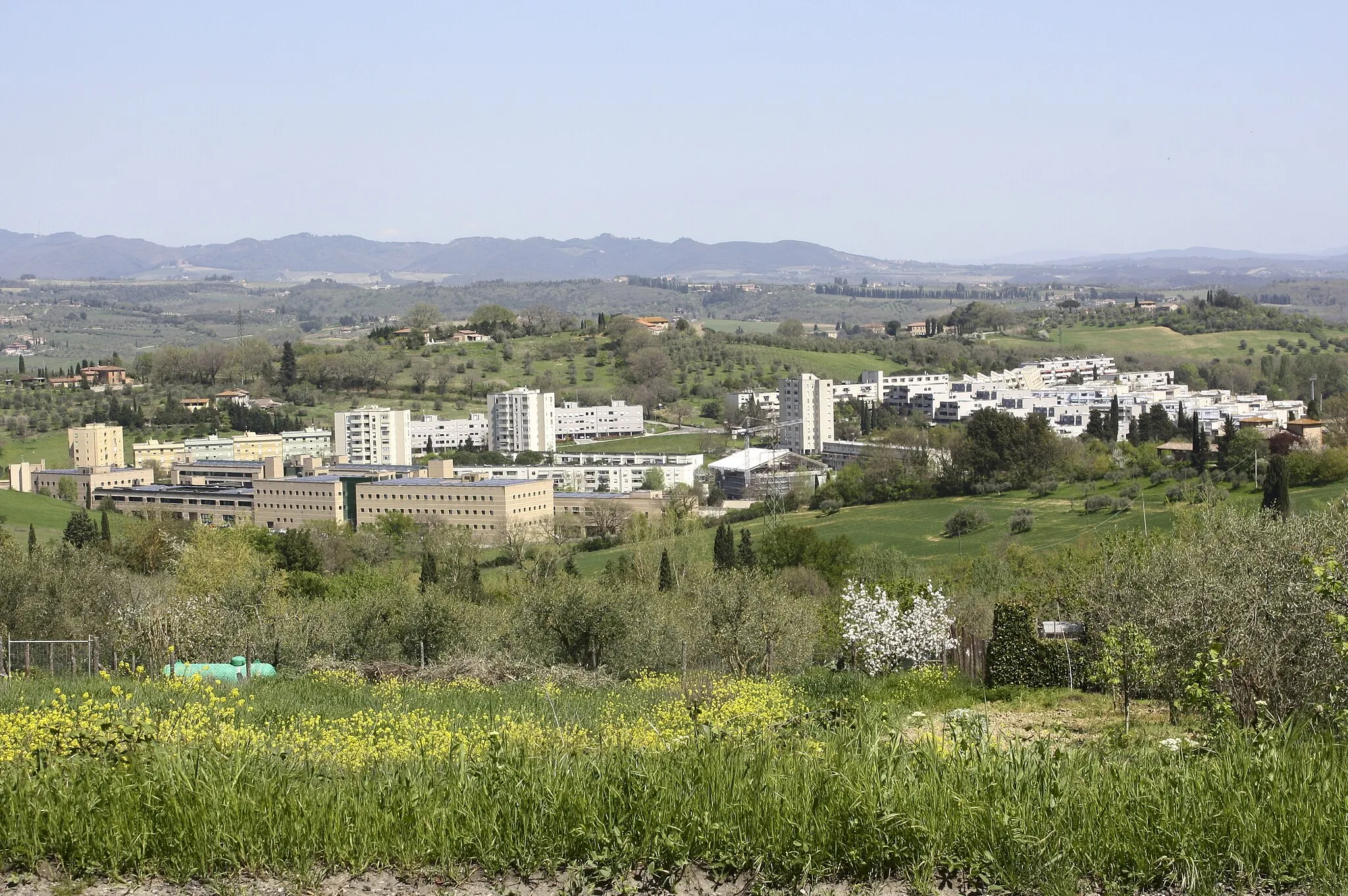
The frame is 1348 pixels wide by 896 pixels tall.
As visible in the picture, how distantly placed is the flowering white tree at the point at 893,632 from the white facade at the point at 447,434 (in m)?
69.0

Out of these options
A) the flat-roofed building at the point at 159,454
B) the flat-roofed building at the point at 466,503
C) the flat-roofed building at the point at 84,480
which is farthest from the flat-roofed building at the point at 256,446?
the flat-roofed building at the point at 466,503

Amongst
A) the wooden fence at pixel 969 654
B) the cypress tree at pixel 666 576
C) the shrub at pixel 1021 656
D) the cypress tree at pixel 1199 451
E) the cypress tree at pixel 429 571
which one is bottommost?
the cypress tree at pixel 666 576

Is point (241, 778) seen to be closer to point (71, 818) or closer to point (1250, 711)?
point (71, 818)

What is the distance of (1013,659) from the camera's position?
15328mm

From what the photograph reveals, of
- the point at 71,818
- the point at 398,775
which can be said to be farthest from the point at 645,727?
the point at 71,818

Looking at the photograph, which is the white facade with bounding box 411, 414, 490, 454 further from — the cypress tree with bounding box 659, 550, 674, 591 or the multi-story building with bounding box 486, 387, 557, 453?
the cypress tree with bounding box 659, 550, 674, 591

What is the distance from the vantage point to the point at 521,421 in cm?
8488

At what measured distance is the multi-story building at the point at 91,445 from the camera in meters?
73.9

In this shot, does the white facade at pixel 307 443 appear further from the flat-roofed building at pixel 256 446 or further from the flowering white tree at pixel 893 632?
the flowering white tree at pixel 893 632

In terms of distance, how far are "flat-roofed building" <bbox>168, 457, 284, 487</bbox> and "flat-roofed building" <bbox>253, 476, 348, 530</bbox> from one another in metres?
2.52

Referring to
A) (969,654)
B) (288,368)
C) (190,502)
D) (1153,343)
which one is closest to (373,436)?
(190,502)

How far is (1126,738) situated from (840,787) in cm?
309

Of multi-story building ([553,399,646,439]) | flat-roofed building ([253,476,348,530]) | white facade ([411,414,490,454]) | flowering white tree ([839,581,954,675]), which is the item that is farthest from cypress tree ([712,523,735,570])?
multi-story building ([553,399,646,439])

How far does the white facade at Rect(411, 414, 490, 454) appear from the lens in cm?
8769
